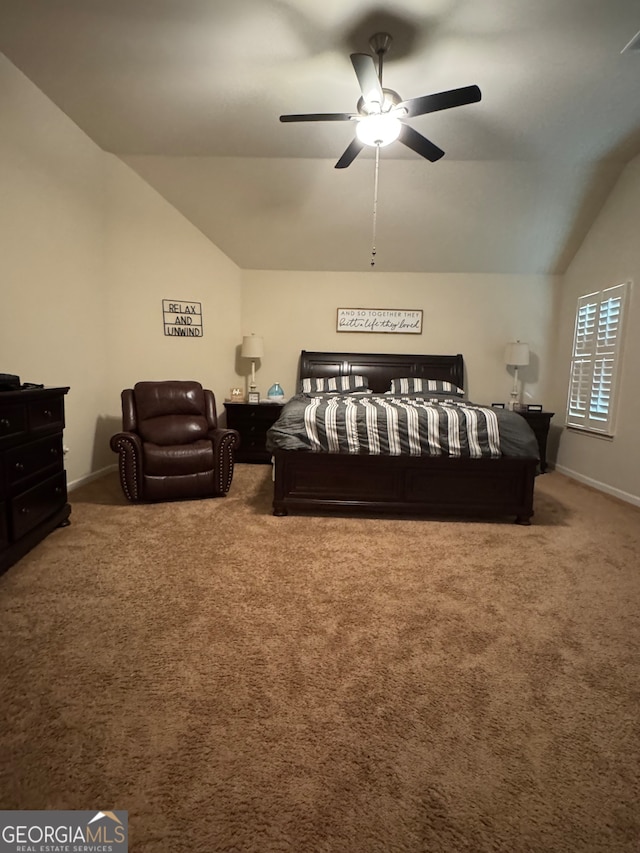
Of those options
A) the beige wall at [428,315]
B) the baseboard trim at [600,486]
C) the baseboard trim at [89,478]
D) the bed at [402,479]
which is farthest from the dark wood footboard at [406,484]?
the beige wall at [428,315]

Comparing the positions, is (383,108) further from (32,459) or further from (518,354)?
(518,354)

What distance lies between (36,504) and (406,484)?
247cm

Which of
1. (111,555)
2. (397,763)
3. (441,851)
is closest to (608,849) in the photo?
(441,851)

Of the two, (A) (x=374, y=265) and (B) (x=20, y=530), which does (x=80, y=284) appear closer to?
(B) (x=20, y=530)

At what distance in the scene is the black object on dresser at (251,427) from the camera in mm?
4828

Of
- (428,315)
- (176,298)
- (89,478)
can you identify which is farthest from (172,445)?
(428,315)

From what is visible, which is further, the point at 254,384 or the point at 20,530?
the point at 254,384

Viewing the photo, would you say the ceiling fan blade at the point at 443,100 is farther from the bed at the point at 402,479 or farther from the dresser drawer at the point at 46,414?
the dresser drawer at the point at 46,414

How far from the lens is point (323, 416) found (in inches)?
124

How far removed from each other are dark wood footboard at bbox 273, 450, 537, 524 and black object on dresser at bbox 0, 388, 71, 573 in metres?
1.49

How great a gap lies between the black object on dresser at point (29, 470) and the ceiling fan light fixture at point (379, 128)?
8.26 ft

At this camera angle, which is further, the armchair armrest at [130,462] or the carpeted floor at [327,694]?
the armchair armrest at [130,462]

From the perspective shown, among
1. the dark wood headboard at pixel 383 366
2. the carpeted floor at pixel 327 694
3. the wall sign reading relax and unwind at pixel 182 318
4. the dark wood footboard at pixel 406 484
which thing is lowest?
the carpeted floor at pixel 327 694

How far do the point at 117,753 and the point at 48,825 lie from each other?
0.21m
